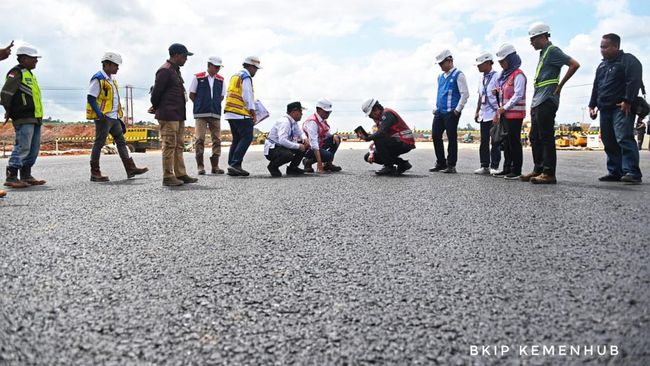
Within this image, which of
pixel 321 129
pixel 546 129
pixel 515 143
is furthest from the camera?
pixel 321 129

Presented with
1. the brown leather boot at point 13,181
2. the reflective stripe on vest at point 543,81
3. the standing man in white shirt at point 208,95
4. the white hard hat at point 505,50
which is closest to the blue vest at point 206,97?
the standing man in white shirt at point 208,95

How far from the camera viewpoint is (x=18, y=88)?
575 centimetres

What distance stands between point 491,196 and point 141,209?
10.3 feet

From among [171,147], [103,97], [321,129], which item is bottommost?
[171,147]

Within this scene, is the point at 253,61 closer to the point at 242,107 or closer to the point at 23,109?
the point at 242,107

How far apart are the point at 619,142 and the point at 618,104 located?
481mm

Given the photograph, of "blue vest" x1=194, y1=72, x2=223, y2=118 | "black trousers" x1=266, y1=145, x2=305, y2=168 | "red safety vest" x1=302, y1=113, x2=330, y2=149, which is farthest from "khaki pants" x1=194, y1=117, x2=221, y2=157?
"red safety vest" x1=302, y1=113, x2=330, y2=149

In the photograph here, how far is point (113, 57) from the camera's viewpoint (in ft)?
21.1

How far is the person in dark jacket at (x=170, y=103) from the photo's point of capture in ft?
19.0

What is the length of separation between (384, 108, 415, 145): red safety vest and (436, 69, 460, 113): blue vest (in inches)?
24.6

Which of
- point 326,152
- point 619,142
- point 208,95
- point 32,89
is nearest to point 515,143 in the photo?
point 619,142

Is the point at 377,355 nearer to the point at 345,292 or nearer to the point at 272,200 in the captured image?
the point at 345,292

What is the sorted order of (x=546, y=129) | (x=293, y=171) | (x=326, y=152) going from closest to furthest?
(x=546, y=129) → (x=293, y=171) → (x=326, y=152)

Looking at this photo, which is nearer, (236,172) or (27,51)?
(27,51)
